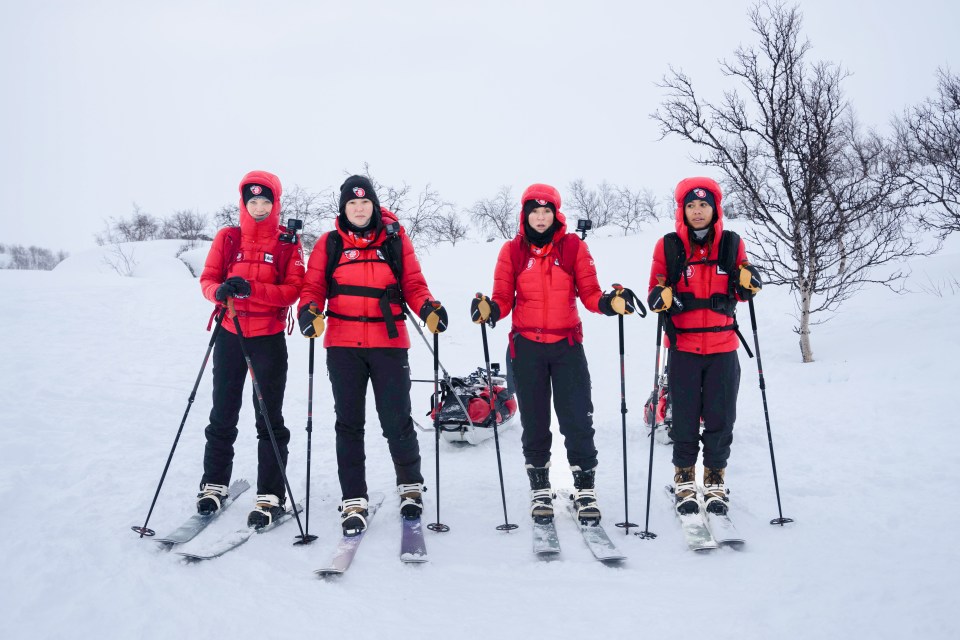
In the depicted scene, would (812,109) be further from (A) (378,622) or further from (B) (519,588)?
(A) (378,622)

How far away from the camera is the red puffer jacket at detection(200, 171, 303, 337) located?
4266 mm

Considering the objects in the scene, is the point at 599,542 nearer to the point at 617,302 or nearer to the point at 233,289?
the point at 617,302

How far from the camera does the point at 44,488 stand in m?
4.29

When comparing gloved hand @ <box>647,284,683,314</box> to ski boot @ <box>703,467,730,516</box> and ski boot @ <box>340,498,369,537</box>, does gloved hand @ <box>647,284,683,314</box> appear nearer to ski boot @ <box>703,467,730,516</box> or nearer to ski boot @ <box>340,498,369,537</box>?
ski boot @ <box>703,467,730,516</box>

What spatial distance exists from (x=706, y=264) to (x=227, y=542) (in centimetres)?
414

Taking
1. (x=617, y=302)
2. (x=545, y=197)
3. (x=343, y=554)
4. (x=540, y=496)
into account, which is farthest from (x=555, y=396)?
(x=343, y=554)

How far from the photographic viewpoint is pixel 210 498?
4.22 meters

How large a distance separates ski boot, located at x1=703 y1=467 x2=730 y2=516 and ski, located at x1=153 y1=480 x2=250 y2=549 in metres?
3.88

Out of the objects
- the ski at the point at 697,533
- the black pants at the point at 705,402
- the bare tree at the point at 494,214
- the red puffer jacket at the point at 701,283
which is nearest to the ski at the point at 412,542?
the ski at the point at 697,533

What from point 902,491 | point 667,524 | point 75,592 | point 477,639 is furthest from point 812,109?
point 75,592

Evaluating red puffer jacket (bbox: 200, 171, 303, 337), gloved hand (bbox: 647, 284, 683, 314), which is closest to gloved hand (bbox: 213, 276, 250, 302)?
red puffer jacket (bbox: 200, 171, 303, 337)

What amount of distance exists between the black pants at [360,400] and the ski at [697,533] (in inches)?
85.5

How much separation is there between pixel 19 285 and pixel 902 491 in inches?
547

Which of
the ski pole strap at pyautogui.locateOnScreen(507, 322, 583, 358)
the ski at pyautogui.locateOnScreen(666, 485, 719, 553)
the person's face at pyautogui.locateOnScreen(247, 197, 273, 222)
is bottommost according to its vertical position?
the ski at pyautogui.locateOnScreen(666, 485, 719, 553)
